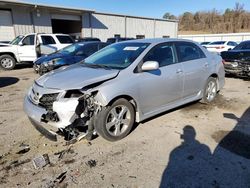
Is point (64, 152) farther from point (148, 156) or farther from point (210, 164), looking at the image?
point (210, 164)

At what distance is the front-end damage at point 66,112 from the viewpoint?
11.1 feet

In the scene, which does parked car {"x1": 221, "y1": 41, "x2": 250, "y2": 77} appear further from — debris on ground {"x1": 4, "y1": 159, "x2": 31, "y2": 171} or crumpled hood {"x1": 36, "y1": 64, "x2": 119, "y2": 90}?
debris on ground {"x1": 4, "y1": 159, "x2": 31, "y2": 171}

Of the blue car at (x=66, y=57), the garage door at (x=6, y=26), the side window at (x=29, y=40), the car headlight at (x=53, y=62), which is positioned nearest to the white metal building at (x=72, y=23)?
the garage door at (x=6, y=26)

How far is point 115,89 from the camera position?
3.69 m

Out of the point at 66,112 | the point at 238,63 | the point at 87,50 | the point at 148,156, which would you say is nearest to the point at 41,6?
the point at 87,50

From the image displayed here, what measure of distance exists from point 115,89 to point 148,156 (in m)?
1.15

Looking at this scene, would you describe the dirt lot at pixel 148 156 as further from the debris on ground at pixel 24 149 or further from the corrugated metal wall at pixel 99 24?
the corrugated metal wall at pixel 99 24

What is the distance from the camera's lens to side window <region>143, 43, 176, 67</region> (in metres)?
4.40

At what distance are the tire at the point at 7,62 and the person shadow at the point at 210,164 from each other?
11706 mm

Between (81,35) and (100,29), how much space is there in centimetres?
220

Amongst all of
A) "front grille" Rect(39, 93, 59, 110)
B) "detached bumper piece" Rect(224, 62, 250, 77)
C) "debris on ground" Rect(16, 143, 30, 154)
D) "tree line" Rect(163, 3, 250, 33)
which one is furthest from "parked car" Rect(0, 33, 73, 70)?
"tree line" Rect(163, 3, 250, 33)

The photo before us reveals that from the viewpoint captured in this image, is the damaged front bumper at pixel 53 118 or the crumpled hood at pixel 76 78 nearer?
the damaged front bumper at pixel 53 118

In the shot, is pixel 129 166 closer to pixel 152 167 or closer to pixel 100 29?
pixel 152 167

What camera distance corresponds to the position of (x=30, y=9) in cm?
1830
